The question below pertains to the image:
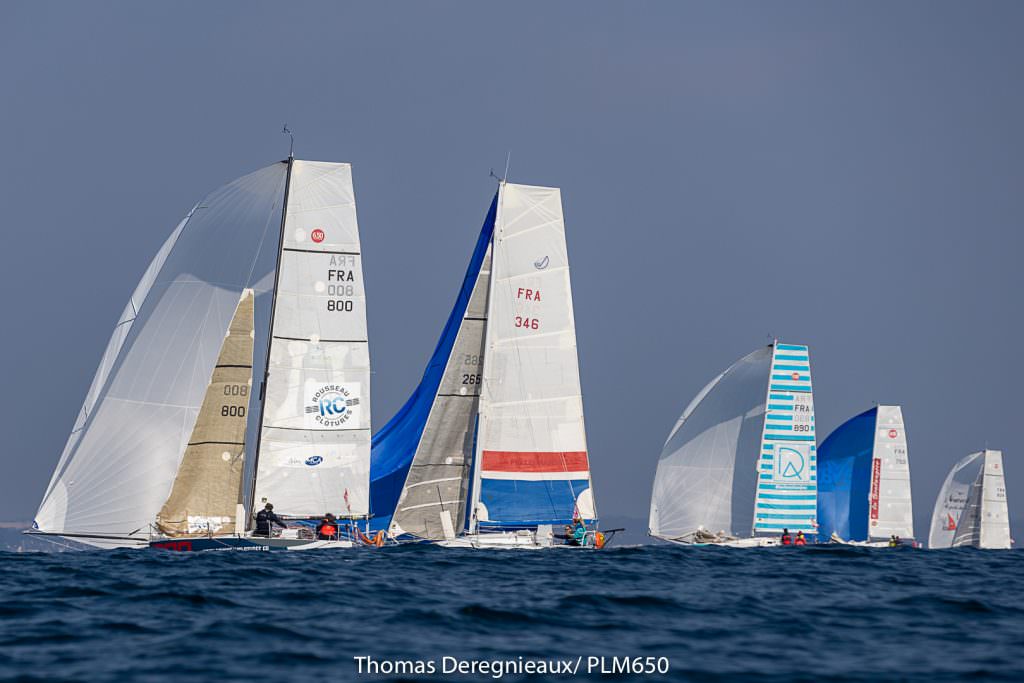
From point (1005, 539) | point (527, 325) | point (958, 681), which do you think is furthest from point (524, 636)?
point (1005, 539)

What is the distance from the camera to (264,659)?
13.7 meters

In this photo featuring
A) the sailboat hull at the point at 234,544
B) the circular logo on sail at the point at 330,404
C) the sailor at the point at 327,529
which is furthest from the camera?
the circular logo on sail at the point at 330,404

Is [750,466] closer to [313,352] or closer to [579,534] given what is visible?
[579,534]

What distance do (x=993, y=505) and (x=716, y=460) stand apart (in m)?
18.5

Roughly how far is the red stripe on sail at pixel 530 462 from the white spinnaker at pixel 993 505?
3037cm

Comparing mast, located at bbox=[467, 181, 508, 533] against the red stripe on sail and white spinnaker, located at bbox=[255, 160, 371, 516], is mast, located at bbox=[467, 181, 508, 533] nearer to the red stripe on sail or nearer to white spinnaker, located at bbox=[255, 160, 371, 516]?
the red stripe on sail

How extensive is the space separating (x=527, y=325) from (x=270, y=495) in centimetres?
850

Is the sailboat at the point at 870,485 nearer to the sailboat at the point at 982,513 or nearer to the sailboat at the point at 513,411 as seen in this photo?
the sailboat at the point at 982,513

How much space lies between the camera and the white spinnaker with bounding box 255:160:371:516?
32438mm

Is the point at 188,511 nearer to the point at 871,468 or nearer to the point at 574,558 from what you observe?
the point at 574,558

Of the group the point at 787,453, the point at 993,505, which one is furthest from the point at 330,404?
the point at 993,505

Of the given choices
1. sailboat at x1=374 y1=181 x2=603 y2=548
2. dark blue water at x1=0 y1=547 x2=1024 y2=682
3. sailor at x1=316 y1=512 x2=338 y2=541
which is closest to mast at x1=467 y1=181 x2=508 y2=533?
sailboat at x1=374 y1=181 x2=603 y2=548

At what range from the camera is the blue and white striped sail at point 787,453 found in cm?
4721

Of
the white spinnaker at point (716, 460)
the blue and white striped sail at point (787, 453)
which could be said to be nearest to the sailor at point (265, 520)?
the white spinnaker at point (716, 460)
